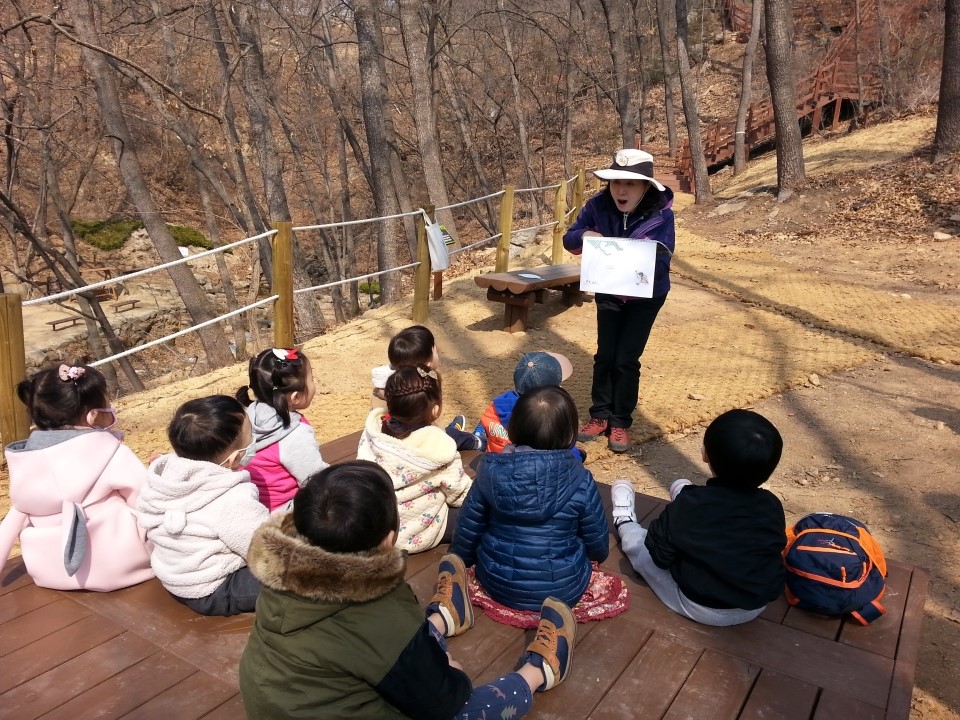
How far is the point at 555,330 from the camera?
6828 millimetres

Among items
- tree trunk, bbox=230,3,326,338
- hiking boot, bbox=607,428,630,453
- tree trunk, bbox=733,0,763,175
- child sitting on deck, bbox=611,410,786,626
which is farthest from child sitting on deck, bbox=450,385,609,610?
tree trunk, bbox=733,0,763,175

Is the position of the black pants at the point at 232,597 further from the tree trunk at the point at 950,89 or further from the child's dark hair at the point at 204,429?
the tree trunk at the point at 950,89

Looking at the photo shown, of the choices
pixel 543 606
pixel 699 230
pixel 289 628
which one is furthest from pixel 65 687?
pixel 699 230

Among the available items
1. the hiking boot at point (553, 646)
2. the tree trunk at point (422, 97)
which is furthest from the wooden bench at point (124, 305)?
the hiking boot at point (553, 646)

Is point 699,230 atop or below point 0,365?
below

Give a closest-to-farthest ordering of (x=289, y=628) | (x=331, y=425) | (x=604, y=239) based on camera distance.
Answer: (x=289, y=628)
(x=604, y=239)
(x=331, y=425)

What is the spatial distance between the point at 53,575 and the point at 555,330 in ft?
16.3

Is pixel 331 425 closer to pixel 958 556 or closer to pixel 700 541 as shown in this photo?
pixel 700 541

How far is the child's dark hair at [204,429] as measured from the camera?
223cm

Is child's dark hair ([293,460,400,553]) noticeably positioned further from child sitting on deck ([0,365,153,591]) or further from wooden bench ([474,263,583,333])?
wooden bench ([474,263,583,333])

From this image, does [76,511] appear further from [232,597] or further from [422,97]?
[422,97]

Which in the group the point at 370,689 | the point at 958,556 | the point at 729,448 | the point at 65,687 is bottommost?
the point at 958,556

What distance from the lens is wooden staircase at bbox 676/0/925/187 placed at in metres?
18.3

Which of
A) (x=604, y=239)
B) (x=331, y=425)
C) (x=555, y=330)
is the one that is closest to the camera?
(x=604, y=239)
